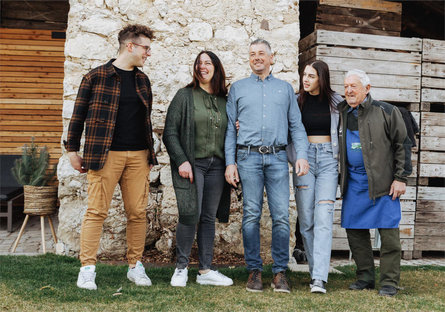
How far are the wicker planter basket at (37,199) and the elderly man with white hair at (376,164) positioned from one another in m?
3.00

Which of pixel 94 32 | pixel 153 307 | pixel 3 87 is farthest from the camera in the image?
pixel 3 87

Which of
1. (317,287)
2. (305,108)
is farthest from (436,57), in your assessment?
(317,287)

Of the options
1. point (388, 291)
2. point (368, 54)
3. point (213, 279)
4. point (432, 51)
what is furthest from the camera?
point (432, 51)

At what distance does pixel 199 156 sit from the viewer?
3.38 meters

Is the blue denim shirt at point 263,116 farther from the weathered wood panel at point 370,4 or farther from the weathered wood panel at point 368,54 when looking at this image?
the weathered wood panel at point 370,4

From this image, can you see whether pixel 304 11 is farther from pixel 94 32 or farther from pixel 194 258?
pixel 194 258

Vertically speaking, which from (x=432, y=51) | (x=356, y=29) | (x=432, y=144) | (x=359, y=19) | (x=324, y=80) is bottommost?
(x=432, y=144)

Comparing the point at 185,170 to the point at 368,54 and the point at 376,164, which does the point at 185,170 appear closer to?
the point at 376,164

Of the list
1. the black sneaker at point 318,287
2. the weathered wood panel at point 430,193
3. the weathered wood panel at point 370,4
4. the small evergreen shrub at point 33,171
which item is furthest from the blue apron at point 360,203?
the small evergreen shrub at point 33,171

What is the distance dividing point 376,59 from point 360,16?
88 cm

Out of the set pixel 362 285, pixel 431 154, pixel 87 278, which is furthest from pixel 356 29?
pixel 87 278

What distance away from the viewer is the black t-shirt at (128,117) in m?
3.30

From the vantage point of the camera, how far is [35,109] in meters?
8.02

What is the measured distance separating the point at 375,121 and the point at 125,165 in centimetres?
200
